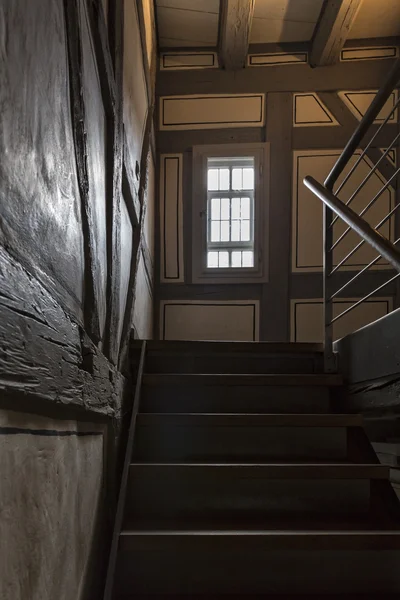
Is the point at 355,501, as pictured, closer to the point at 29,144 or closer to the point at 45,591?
the point at 45,591

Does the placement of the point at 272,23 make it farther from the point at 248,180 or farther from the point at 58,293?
the point at 58,293

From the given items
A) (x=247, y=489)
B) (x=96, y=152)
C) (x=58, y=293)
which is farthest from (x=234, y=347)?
(x=58, y=293)

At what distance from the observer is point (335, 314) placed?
14.5ft

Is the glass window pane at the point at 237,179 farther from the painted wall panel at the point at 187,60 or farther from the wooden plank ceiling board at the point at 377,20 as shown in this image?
the wooden plank ceiling board at the point at 377,20

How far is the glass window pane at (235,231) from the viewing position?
4.61 meters

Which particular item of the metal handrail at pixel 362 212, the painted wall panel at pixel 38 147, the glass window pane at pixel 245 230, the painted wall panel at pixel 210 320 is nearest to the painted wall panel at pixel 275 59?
the glass window pane at pixel 245 230

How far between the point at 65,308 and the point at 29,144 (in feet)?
1.23

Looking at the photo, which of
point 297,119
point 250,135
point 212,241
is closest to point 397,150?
point 297,119

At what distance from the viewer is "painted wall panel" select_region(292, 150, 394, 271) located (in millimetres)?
4430

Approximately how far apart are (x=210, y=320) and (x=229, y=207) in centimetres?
113

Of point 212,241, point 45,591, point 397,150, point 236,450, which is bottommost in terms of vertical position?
point 45,591

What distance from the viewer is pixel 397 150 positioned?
447 centimetres

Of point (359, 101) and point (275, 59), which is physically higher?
point (275, 59)

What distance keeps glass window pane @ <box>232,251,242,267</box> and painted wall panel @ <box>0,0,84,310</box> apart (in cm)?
339
